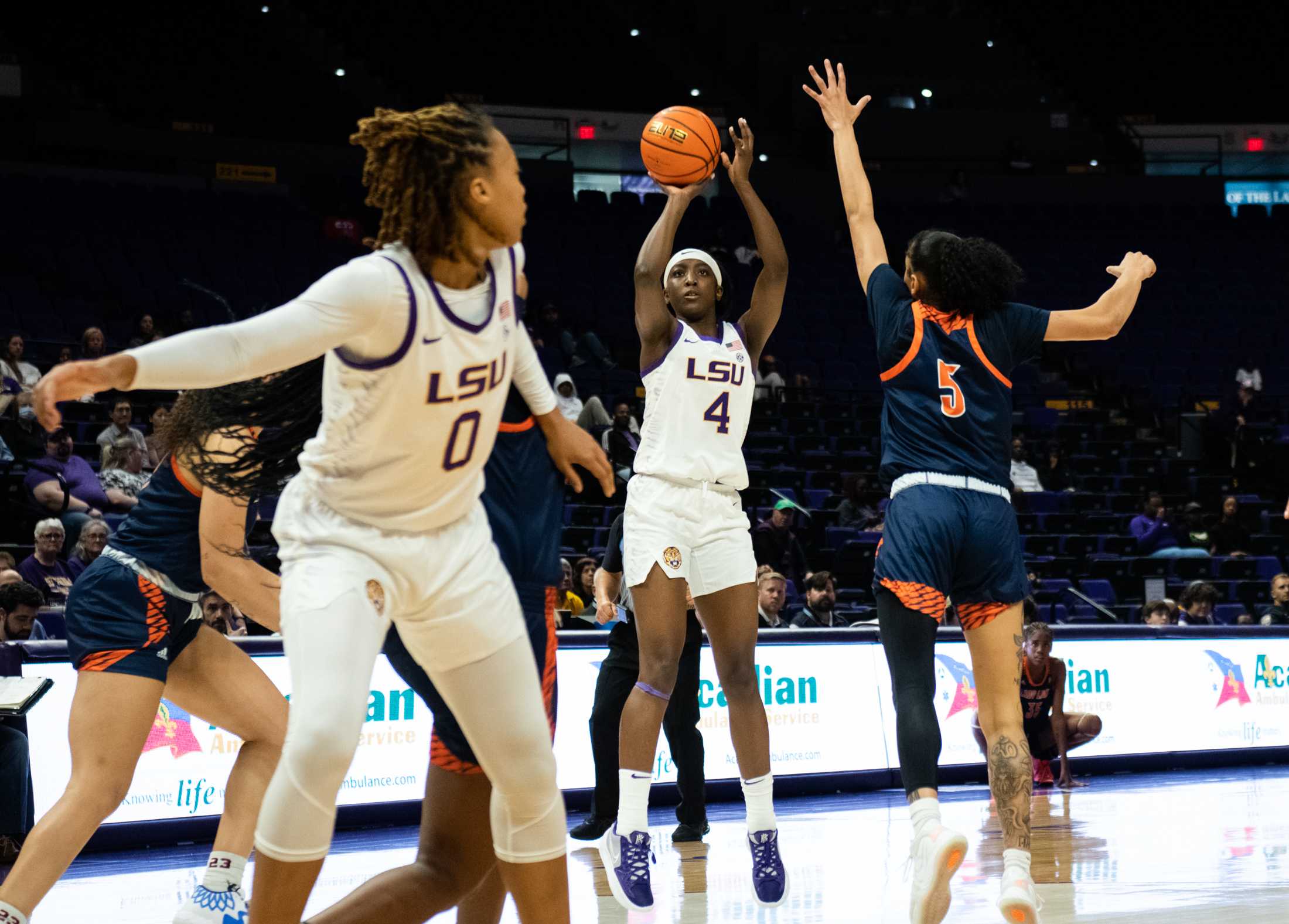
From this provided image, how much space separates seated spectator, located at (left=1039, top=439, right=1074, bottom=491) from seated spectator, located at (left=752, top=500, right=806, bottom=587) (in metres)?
5.26

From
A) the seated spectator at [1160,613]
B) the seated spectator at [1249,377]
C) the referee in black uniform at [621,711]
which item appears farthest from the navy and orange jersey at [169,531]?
the seated spectator at [1249,377]

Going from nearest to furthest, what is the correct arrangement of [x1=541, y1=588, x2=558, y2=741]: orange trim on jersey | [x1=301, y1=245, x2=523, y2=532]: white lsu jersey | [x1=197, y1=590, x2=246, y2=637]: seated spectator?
1. [x1=301, y1=245, x2=523, y2=532]: white lsu jersey
2. [x1=541, y1=588, x2=558, y2=741]: orange trim on jersey
3. [x1=197, y1=590, x2=246, y2=637]: seated spectator

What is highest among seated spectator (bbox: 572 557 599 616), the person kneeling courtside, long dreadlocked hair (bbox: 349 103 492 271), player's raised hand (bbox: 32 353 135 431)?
long dreadlocked hair (bbox: 349 103 492 271)

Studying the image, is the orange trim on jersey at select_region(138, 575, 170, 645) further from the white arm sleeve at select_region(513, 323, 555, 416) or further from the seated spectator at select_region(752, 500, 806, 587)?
the seated spectator at select_region(752, 500, 806, 587)

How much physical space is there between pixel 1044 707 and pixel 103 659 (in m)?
7.48

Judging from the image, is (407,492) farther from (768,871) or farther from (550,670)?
(768,871)

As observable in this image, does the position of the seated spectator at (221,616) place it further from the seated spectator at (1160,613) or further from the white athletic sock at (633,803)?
the seated spectator at (1160,613)

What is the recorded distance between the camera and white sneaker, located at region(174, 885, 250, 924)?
383 centimetres

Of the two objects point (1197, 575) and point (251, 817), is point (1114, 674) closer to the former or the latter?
point (1197, 575)

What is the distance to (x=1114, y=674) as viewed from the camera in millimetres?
10672

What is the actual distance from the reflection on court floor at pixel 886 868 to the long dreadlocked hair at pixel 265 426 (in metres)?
2.28

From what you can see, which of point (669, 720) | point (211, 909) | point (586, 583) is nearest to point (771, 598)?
point (586, 583)

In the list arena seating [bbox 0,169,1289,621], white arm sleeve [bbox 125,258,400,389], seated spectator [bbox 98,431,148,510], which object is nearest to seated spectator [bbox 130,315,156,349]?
arena seating [bbox 0,169,1289,621]

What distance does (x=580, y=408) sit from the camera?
15734mm
